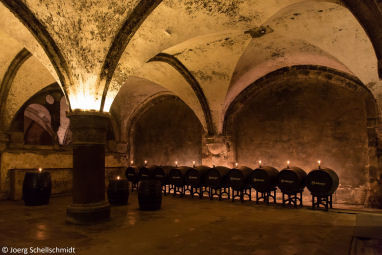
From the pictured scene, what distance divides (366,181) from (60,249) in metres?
7.46

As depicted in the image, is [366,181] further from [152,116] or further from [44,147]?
[44,147]

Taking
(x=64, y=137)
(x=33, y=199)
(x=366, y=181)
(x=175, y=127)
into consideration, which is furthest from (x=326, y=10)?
(x=64, y=137)

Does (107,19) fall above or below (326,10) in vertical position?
below

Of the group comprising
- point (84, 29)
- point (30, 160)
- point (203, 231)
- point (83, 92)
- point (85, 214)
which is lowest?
point (203, 231)

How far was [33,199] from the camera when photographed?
23.8 feet

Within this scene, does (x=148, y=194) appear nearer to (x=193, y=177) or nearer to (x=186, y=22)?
(x=193, y=177)

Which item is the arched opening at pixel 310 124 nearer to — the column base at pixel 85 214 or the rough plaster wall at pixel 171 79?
the rough plaster wall at pixel 171 79

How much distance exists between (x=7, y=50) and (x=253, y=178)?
6789 mm

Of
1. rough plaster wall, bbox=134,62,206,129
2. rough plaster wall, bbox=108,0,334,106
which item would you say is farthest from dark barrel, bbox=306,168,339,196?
rough plaster wall, bbox=134,62,206,129

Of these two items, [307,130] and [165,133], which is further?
[165,133]

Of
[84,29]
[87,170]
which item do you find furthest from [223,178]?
[84,29]

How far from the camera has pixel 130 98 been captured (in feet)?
38.4

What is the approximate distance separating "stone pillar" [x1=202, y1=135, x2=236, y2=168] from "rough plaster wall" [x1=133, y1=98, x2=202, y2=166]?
0.85 metres

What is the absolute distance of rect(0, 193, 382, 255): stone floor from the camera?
3.81m
